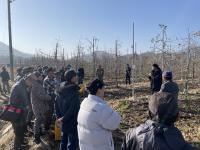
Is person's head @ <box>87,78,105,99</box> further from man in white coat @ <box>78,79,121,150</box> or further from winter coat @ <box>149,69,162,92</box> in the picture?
winter coat @ <box>149,69,162,92</box>

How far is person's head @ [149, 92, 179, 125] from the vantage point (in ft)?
8.58

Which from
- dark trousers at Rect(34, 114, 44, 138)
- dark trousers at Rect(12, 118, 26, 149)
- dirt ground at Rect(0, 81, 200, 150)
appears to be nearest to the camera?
dark trousers at Rect(12, 118, 26, 149)

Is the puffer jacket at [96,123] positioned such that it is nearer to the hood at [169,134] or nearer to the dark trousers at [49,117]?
the hood at [169,134]

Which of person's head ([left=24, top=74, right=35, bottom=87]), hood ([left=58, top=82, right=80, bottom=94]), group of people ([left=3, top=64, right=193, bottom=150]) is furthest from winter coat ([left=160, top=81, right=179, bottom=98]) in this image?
person's head ([left=24, top=74, right=35, bottom=87])

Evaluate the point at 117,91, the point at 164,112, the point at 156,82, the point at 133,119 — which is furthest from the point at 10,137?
the point at 117,91

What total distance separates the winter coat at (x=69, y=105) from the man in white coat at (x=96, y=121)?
1.75m

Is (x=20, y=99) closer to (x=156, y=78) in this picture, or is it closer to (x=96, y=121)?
(x=96, y=121)

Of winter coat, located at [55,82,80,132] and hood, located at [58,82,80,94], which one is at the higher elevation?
hood, located at [58,82,80,94]

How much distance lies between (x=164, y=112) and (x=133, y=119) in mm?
8440

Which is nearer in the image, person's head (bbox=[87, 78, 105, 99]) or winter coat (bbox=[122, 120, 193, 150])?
winter coat (bbox=[122, 120, 193, 150])

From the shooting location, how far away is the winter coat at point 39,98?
8062mm

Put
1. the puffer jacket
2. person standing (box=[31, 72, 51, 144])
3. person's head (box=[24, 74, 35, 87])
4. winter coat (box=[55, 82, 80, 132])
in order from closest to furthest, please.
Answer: the puffer jacket < winter coat (box=[55, 82, 80, 132]) < person's head (box=[24, 74, 35, 87]) < person standing (box=[31, 72, 51, 144])

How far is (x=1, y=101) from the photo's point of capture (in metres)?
18.5

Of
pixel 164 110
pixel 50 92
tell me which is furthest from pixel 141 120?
pixel 164 110
